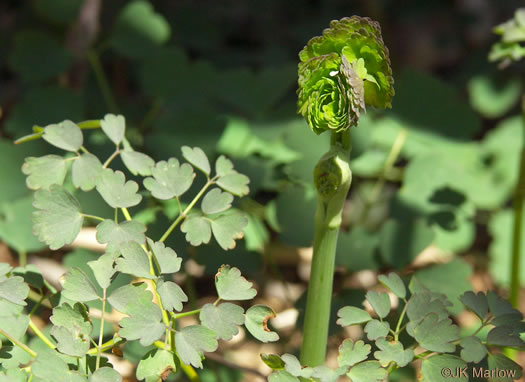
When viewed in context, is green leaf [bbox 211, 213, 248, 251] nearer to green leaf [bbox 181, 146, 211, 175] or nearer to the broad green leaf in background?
green leaf [bbox 181, 146, 211, 175]

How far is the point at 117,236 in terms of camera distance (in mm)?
779

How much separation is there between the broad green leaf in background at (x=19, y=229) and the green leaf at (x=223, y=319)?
2.04 ft

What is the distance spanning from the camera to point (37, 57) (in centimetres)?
149

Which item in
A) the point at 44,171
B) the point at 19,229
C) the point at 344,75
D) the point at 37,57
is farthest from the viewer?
the point at 37,57

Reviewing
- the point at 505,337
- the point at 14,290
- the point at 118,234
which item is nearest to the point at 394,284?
the point at 505,337

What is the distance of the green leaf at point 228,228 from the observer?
0.83 meters

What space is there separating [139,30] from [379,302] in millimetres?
1015

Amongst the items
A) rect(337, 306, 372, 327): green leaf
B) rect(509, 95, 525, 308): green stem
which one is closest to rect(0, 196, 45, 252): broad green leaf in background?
rect(337, 306, 372, 327): green leaf

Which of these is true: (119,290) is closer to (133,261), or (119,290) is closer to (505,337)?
(133,261)

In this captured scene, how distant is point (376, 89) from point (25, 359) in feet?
1.82

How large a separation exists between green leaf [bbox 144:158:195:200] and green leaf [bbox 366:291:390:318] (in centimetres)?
29

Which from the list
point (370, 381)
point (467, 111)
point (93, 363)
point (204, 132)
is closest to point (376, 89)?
point (370, 381)

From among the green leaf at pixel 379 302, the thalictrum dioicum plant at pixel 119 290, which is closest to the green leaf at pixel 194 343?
the thalictrum dioicum plant at pixel 119 290

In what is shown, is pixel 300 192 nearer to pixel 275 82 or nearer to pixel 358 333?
pixel 275 82
